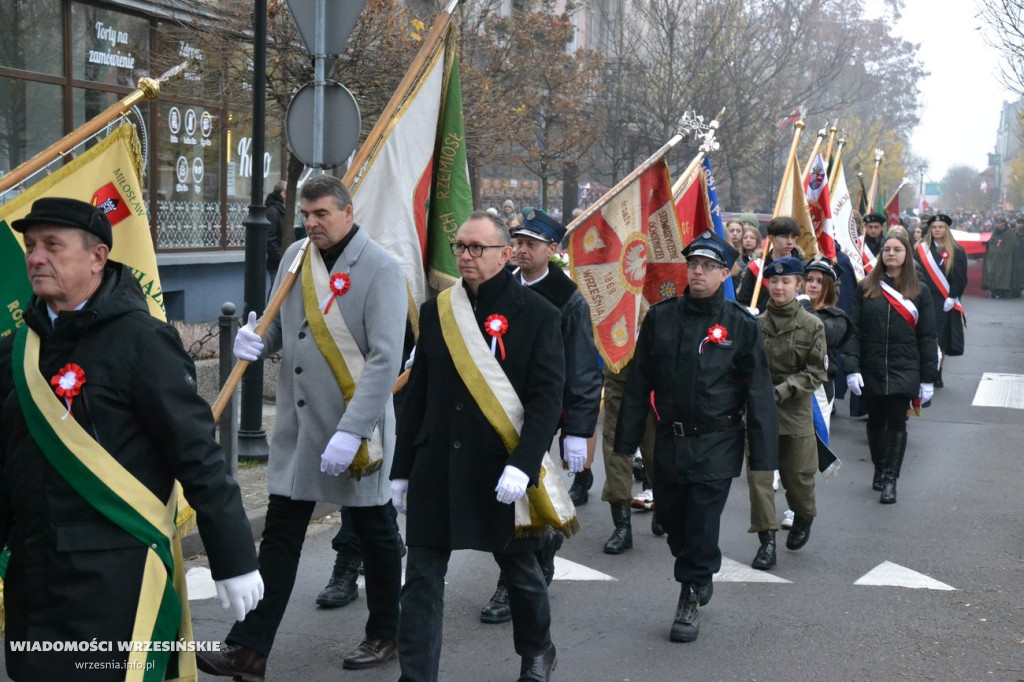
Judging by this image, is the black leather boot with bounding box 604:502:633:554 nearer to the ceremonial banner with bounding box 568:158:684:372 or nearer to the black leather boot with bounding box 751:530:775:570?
the black leather boot with bounding box 751:530:775:570

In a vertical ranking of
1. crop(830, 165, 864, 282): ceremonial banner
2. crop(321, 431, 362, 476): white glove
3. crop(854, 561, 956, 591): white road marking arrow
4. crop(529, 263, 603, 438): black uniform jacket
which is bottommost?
→ crop(854, 561, 956, 591): white road marking arrow

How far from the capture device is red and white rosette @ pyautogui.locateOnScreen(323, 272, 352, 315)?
17.5ft

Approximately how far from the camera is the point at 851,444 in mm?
11430

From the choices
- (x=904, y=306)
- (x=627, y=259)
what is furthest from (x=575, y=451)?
(x=904, y=306)

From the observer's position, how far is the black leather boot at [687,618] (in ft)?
19.3

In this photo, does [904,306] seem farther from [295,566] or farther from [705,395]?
[295,566]

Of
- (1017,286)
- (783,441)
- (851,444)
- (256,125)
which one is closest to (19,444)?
(783,441)

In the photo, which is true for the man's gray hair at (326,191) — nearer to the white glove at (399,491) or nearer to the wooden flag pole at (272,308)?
the wooden flag pole at (272,308)

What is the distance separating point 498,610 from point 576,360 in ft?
4.07

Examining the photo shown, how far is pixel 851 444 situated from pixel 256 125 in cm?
589

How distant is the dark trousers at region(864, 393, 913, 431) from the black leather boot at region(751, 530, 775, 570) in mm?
2431

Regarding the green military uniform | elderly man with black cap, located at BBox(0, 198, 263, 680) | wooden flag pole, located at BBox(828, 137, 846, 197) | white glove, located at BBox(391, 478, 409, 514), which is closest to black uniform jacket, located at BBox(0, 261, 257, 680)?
elderly man with black cap, located at BBox(0, 198, 263, 680)

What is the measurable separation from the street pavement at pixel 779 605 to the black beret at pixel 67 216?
2.45 meters

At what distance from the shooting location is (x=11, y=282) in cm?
515
